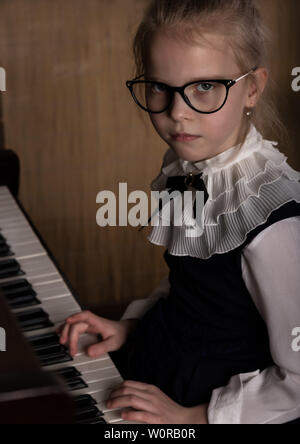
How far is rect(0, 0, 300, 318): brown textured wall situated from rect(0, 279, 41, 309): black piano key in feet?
3.11

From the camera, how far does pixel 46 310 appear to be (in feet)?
4.59

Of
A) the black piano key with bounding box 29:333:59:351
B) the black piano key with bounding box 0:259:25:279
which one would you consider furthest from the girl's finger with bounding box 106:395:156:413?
the black piano key with bounding box 0:259:25:279

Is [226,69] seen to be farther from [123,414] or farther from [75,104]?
[75,104]

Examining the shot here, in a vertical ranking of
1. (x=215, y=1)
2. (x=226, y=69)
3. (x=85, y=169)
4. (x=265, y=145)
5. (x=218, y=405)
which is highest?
(x=215, y=1)

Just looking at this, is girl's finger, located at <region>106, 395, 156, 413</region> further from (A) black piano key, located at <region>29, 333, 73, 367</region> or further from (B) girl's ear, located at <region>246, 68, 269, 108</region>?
(B) girl's ear, located at <region>246, 68, 269, 108</region>

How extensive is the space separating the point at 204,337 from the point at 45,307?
316mm

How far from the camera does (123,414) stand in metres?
1.12

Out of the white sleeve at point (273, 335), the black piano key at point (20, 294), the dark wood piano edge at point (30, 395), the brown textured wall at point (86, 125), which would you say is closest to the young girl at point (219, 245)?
the white sleeve at point (273, 335)

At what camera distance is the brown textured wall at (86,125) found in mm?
2488

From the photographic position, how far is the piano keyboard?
3.83 feet

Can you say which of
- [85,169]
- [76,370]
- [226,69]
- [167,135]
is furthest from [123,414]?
[85,169]

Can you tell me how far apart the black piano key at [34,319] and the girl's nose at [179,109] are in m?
0.46
